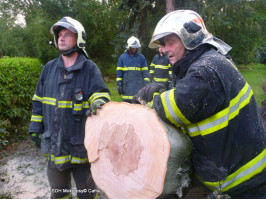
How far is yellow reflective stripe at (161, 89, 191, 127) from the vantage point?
148 cm

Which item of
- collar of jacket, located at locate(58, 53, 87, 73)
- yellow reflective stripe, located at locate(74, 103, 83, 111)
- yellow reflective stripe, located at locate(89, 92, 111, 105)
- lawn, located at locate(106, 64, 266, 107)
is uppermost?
collar of jacket, located at locate(58, 53, 87, 73)

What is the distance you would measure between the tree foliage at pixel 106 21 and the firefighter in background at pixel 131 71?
608 centimetres

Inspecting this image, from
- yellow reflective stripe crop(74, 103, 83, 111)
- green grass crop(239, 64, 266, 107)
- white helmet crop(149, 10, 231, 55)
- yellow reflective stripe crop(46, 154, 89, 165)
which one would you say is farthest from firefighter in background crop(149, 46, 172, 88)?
white helmet crop(149, 10, 231, 55)

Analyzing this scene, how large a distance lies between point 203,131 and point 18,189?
9.75 feet

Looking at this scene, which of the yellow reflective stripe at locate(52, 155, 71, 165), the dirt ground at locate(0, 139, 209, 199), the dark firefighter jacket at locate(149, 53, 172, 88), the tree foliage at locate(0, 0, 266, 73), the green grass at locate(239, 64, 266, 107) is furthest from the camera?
the tree foliage at locate(0, 0, 266, 73)

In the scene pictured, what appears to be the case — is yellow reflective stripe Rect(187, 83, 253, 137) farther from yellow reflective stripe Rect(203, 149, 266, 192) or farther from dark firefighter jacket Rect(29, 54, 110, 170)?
dark firefighter jacket Rect(29, 54, 110, 170)

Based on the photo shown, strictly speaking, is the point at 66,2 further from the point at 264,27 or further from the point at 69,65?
the point at 264,27

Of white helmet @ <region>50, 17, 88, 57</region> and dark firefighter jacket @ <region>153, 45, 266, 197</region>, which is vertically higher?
white helmet @ <region>50, 17, 88, 57</region>

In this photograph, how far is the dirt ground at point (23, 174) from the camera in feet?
10.6

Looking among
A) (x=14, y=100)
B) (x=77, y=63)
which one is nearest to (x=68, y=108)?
(x=77, y=63)

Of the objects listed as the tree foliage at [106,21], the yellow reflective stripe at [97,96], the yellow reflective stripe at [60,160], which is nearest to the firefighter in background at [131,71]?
the yellow reflective stripe at [97,96]

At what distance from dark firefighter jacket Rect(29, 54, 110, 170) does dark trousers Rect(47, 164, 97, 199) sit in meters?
0.13

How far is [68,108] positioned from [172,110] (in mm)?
1239

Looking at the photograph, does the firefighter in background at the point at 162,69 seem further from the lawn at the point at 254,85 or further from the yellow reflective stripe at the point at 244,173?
the yellow reflective stripe at the point at 244,173
